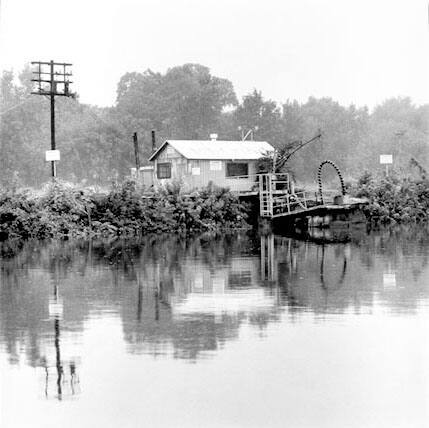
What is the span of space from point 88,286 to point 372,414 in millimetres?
11189

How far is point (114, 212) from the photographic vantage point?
41.8 m

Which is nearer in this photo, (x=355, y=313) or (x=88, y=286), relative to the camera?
(x=355, y=313)

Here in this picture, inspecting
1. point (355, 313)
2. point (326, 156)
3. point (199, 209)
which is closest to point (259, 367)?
point (355, 313)

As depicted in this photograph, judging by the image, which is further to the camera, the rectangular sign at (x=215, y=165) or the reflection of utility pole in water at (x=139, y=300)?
the rectangular sign at (x=215, y=165)

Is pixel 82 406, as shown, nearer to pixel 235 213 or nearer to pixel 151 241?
pixel 151 241

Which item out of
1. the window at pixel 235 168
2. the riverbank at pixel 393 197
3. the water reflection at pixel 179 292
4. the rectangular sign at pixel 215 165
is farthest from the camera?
the riverbank at pixel 393 197

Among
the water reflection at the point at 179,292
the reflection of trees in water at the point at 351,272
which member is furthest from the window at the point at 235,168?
the water reflection at the point at 179,292

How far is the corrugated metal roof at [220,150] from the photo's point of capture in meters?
48.6

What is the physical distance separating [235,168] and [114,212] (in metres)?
9.55

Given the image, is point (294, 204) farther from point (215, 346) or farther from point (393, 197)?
point (215, 346)

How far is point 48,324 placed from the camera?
14.6m

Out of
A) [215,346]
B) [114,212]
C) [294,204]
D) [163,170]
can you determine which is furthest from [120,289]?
[163,170]

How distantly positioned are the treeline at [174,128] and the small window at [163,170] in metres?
31.4

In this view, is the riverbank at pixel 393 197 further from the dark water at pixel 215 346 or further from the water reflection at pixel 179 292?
the dark water at pixel 215 346
